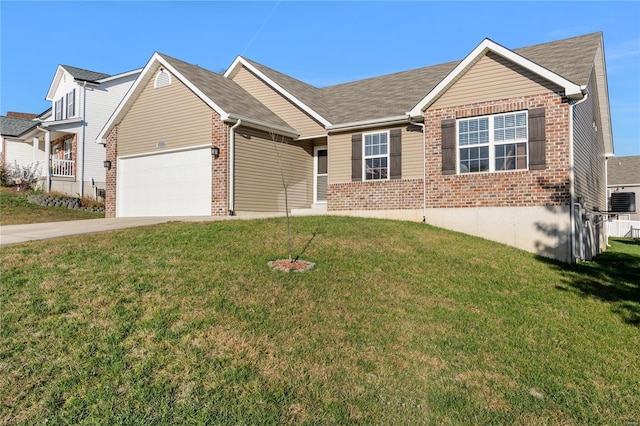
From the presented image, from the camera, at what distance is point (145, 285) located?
20.4 feet

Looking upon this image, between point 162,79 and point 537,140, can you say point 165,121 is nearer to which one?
point 162,79

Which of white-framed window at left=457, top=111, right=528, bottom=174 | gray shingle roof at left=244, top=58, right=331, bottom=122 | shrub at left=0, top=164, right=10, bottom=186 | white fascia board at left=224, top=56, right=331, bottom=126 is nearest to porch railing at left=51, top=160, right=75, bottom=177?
shrub at left=0, top=164, right=10, bottom=186

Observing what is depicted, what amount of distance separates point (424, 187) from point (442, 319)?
284 inches

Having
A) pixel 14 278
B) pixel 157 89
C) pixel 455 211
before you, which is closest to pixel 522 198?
pixel 455 211

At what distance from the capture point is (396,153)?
44.1 feet

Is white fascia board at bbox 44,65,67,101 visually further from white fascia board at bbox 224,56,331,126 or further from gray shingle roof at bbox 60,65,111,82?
white fascia board at bbox 224,56,331,126

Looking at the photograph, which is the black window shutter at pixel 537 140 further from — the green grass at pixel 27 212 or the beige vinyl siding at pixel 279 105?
the green grass at pixel 27 212

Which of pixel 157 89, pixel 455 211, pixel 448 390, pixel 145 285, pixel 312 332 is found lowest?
pixel 448 390

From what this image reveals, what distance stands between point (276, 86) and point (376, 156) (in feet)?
18.5

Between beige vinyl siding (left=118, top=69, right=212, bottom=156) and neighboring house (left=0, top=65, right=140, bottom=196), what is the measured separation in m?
9.67

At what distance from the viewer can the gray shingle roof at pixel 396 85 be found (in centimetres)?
1177

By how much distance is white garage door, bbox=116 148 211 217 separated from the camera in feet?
48.1

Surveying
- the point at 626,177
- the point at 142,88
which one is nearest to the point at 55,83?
the point at 142,88

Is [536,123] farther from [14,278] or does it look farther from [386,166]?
[14,278]
